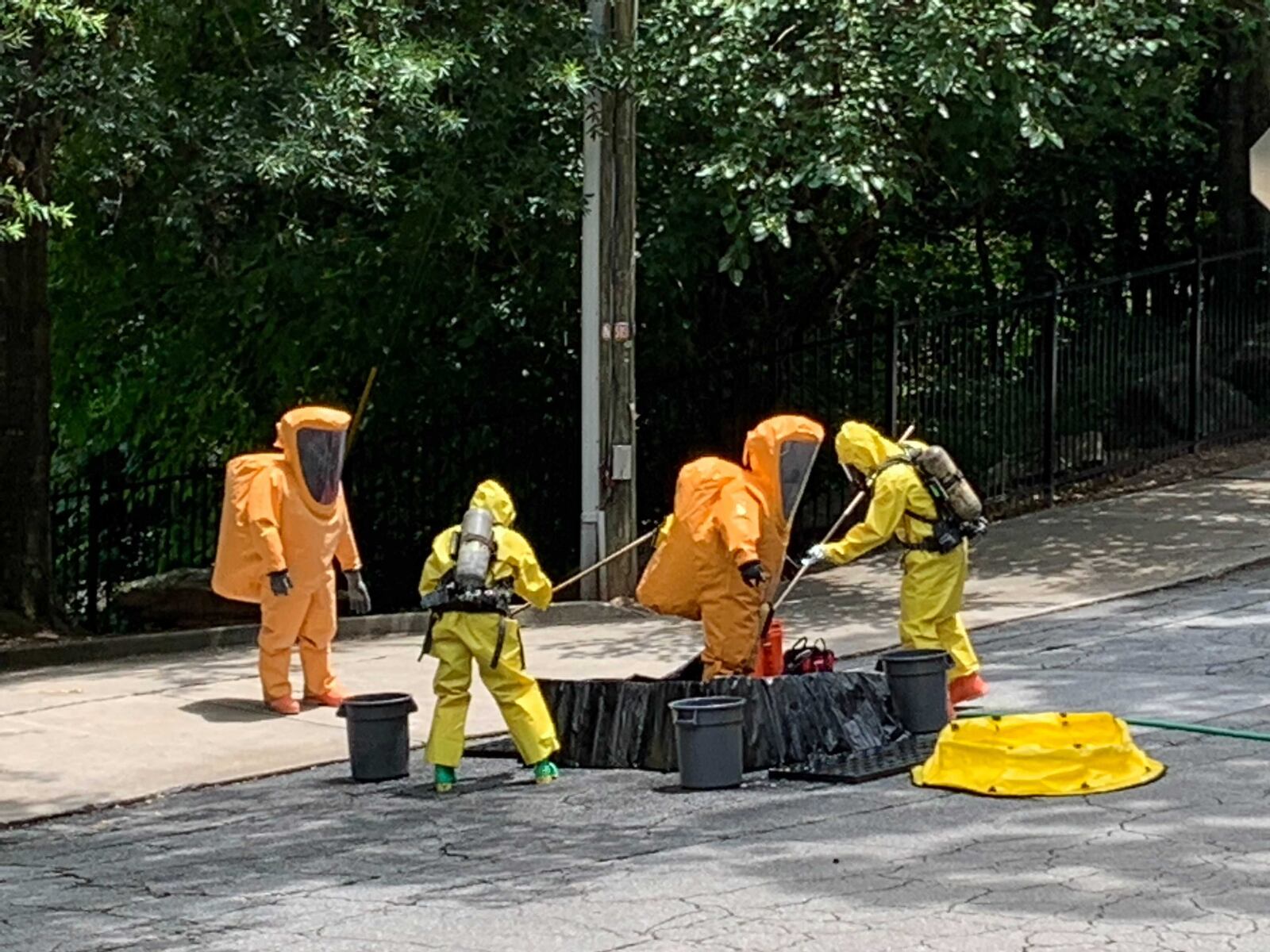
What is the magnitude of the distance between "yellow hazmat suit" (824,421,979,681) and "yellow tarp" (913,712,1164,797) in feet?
5.31

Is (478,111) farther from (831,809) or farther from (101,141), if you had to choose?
(831,809)

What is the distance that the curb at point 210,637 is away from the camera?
14.3m

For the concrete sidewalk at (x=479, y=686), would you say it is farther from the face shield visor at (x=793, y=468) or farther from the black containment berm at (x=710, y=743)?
the black containment berm at (x=710, y=743)

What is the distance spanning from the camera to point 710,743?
9.69 metres

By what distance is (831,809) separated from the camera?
9.12m

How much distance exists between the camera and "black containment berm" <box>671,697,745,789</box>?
9.65 m

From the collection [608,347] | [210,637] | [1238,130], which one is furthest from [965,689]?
[1238,130]

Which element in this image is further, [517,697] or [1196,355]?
[1196,355]

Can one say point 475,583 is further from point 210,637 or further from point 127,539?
point 127,539

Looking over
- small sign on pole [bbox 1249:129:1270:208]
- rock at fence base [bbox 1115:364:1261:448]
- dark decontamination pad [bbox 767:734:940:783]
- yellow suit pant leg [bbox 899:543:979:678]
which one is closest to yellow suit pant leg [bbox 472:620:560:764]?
dark decontamination pad [bbox 767:734:940:783]

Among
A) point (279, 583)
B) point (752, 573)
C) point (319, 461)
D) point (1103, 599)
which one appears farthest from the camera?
point (1103, 599)

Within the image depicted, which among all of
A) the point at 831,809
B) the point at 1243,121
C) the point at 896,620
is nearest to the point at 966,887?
the point at 831,809

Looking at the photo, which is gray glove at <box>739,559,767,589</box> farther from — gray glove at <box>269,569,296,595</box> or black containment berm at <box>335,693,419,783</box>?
gray glove at <box>269,569,296,595</box>

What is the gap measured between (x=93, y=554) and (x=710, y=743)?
8780 mm
